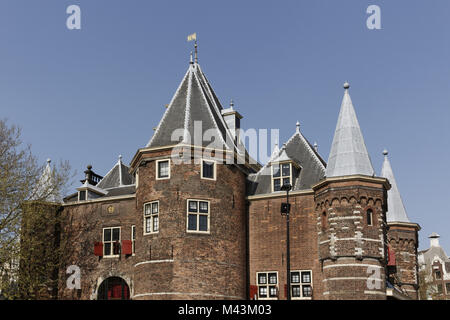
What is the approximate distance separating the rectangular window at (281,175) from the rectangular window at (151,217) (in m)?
7.27

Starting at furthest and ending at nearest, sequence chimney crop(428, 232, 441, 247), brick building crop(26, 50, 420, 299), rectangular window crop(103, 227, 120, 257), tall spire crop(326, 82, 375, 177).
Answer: chimney crop(428, 232, 441, 247) < rectangular window crop(103, 227, 120, 257) < tall spire crop(326, 82, 375, 177) < brick building crop(26, 50, 420, 299)

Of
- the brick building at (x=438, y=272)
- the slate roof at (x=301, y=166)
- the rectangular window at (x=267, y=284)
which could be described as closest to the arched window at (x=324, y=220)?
the slate roof at (x=301, y=166)

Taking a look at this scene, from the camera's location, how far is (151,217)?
1228 inches

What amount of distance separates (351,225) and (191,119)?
10.6 metres

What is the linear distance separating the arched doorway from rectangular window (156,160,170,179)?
763 centimetres

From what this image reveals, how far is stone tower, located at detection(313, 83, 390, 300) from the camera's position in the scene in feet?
94.5

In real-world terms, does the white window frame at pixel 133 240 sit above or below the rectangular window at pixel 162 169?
below

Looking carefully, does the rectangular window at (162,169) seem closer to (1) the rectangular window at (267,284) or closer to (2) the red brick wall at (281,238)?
(2) the red brick wall at (281,238)

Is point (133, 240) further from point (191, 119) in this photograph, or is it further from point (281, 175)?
point (281, 175)

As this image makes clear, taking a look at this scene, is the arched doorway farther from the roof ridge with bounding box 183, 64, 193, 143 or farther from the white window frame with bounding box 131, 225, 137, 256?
the roof ridge with bounding box 183, 64, 193, 143

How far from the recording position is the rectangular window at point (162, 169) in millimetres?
31280

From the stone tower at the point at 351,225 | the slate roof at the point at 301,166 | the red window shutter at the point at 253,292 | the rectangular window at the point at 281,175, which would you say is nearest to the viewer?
the stone tower at the point at 351,225

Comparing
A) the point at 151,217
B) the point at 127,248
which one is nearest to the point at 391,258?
the point at 151,217

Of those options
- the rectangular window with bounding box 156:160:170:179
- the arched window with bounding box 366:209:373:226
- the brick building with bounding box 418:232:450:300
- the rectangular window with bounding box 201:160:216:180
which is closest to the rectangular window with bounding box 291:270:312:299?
the arched window with bounding box 366:209:373:226
